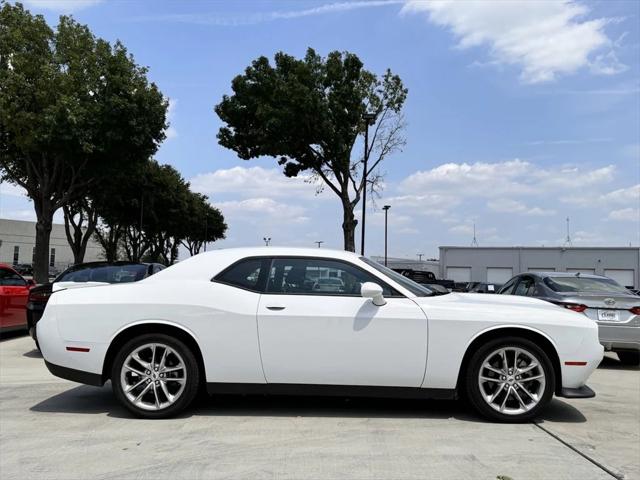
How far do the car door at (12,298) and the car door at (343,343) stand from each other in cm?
713

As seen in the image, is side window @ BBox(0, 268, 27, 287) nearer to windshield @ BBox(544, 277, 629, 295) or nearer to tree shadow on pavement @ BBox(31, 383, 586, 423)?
tree shadow on pavement @ BBox(31, 383, 586, 423)

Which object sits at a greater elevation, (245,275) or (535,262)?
(535,262)

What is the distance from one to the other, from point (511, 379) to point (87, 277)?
23.7ft

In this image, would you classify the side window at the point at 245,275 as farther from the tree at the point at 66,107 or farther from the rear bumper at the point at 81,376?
the tree at the point at 66,107

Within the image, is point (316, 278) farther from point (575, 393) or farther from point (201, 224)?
point (201, 224)

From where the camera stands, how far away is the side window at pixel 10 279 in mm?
10344

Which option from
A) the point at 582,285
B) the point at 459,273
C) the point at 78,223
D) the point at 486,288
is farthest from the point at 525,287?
the point at 459,273

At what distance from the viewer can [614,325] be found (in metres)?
8.38

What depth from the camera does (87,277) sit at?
31.6 ft

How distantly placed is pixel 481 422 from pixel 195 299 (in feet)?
8.98

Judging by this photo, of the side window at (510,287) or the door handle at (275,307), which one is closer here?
the door handle at (275,307)

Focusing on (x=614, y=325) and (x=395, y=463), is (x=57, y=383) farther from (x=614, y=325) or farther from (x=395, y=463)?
(x=614, y=325)

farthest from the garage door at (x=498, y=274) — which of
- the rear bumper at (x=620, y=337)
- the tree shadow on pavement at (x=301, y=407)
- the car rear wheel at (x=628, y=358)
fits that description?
the tree shadow on pavement at (x=301, y=407)

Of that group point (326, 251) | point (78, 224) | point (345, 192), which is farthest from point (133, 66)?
point (326, 251)
